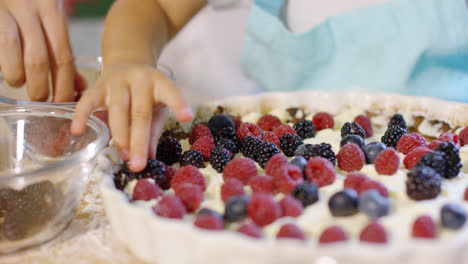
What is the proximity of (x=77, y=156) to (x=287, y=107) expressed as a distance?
2.19ft

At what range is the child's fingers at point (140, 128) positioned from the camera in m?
0.83

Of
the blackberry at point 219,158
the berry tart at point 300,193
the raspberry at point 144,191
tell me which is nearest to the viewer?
the berry tart at point 300,193

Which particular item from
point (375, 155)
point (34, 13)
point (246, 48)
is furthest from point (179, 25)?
point (375, 155)

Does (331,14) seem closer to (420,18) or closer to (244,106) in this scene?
(420,18)

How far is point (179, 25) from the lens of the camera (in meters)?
1.47

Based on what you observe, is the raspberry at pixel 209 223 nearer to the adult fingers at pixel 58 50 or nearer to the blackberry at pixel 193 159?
A: the blackberry at pixel 193 159

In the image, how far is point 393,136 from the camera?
1036 mm

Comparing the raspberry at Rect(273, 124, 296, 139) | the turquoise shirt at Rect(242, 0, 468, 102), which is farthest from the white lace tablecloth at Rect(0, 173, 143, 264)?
the turquoise shirt at Rect(242, 0, 468, 102)

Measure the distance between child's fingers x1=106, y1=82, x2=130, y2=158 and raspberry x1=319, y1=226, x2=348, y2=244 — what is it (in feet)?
1.28

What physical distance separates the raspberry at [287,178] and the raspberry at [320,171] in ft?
0.07

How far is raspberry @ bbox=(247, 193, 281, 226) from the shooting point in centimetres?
72

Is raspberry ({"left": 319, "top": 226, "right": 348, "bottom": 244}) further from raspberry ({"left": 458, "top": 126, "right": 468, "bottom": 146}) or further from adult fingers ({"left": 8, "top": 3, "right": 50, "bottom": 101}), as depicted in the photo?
adult fingers ({"left": 8, "top": 3, "right": 50, "bottom": 101})

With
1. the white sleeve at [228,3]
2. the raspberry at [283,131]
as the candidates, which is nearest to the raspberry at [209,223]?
the raspberry at [283,131]

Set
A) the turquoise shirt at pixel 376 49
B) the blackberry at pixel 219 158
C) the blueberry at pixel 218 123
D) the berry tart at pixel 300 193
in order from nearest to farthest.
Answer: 1. the berry tart at pixel 300 193
2. the blackberry at pixel 219 158
3. the blueberry at pixel 218 123
4. the turquoise shirt at pixel 376 49
